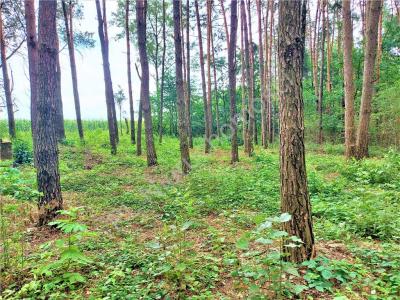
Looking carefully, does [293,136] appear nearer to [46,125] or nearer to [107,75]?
[46,125]

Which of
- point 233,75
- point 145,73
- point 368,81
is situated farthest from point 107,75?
point 368,81

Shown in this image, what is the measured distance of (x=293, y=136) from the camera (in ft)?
9.04

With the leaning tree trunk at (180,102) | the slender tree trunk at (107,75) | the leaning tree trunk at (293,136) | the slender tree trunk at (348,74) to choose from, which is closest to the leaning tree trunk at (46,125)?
the leaning tree trunk at (293,136)

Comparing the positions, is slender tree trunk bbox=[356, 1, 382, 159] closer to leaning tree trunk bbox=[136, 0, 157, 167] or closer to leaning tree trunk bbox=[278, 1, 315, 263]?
leaning tree trunk bbox=[136, 0, 157, 167]

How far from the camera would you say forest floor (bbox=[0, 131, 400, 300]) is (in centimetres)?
247

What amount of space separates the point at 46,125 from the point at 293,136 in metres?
3.77

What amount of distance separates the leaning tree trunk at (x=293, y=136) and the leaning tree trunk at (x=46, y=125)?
3605 mm

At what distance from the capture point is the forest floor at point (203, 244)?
97.4 inches

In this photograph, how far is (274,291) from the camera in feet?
7.65

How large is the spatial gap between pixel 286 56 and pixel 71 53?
13901 mm

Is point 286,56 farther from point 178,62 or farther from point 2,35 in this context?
point 2,35

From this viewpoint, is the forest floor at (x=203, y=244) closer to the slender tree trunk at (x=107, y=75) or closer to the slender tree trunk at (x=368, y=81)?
the slender tree trunk at (x=368, y=81)

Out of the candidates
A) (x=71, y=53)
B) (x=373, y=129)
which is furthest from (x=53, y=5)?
(x=373, y=129)

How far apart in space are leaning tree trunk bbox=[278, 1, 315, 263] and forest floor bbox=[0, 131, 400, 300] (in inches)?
7.7
